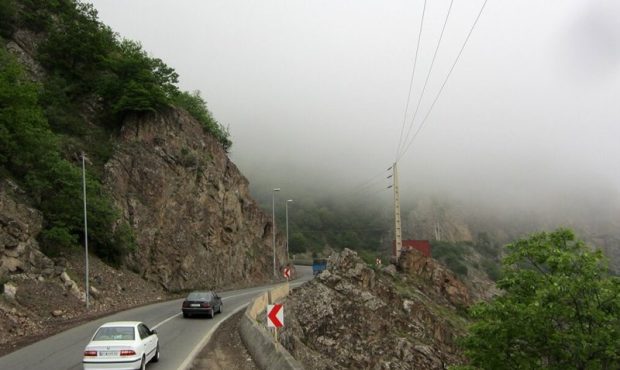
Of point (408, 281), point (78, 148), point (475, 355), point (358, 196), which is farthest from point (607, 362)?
point (358, 196)

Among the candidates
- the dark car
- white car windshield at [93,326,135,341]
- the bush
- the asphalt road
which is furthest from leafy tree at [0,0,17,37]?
white car windshield at [93,326,135,341]

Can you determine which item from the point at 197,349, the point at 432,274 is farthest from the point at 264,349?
→ the point at 432,274

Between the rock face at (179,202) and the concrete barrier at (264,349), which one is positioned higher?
the rock face at (179,202)

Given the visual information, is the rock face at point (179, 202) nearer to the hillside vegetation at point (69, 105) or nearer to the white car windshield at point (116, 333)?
the hillside vegetation at point (69, 105)

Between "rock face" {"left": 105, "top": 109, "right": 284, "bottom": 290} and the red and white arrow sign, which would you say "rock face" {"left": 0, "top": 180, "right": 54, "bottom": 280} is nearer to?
"rock face" {"left": 105, "top": 109, "right": 284, "bottom": 290}

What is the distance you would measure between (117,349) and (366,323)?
2287 centimetres

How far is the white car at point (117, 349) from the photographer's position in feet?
41.8

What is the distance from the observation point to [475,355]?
65.0ft

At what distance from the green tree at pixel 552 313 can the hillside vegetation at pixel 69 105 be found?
78.5ft

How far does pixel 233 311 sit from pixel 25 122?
1688 cm

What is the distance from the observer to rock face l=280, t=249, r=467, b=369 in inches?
1211

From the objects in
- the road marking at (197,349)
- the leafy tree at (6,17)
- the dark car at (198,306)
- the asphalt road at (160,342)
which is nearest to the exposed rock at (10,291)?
the asphalt road at (160,342)

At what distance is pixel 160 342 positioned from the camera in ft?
63.9

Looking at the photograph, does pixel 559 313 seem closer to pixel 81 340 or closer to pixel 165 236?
pixel 81 340
